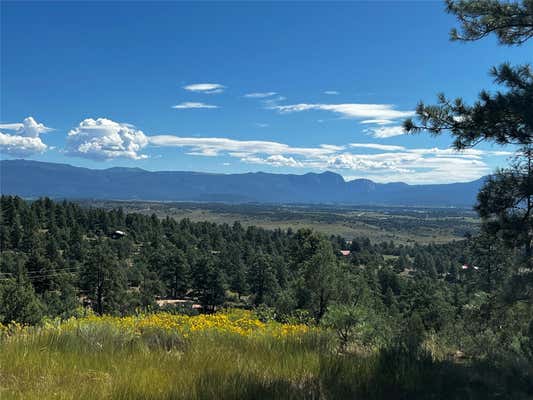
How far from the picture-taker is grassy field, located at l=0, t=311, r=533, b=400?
11.5ft

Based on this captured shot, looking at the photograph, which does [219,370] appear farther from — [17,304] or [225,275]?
[225,275]

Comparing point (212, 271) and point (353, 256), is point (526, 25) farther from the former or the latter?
point (353, 256)

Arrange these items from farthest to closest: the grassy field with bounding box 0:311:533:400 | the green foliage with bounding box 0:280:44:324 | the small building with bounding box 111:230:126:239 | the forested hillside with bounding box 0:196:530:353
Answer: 1. the small building with bounding box 111:230:126:239
2. the green foliage with bounding box 0:280:44:324
3. the forested hillside with bounding box 0:196:530:353
4. the grassy field with bounding box 0:311:533:400

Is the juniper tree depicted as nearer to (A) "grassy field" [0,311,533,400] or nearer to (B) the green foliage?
(A) "grassy field" [0,311,533,400]

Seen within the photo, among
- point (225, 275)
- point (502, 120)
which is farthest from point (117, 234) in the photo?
point (502, 120)

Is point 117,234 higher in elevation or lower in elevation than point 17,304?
lower

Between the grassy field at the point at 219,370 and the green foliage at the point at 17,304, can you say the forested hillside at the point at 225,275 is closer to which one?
the green foliage at the point at 17,304

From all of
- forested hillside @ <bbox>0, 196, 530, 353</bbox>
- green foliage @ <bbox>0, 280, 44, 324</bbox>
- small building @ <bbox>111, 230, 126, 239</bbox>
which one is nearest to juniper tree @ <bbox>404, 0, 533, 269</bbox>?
forested hillside @ <bbox>0, 196, 530, 353</bbox>

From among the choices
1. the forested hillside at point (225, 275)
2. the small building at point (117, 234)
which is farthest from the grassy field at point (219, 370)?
the small building at point (117, 234)

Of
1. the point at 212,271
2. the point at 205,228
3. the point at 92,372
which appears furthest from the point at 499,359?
the point at 205,228

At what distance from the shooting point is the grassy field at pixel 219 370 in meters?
3.51

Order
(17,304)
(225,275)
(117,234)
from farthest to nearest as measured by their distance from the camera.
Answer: (117,234)
(225,275)
(17,304)

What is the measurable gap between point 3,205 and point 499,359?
11904 cm

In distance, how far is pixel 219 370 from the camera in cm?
396
